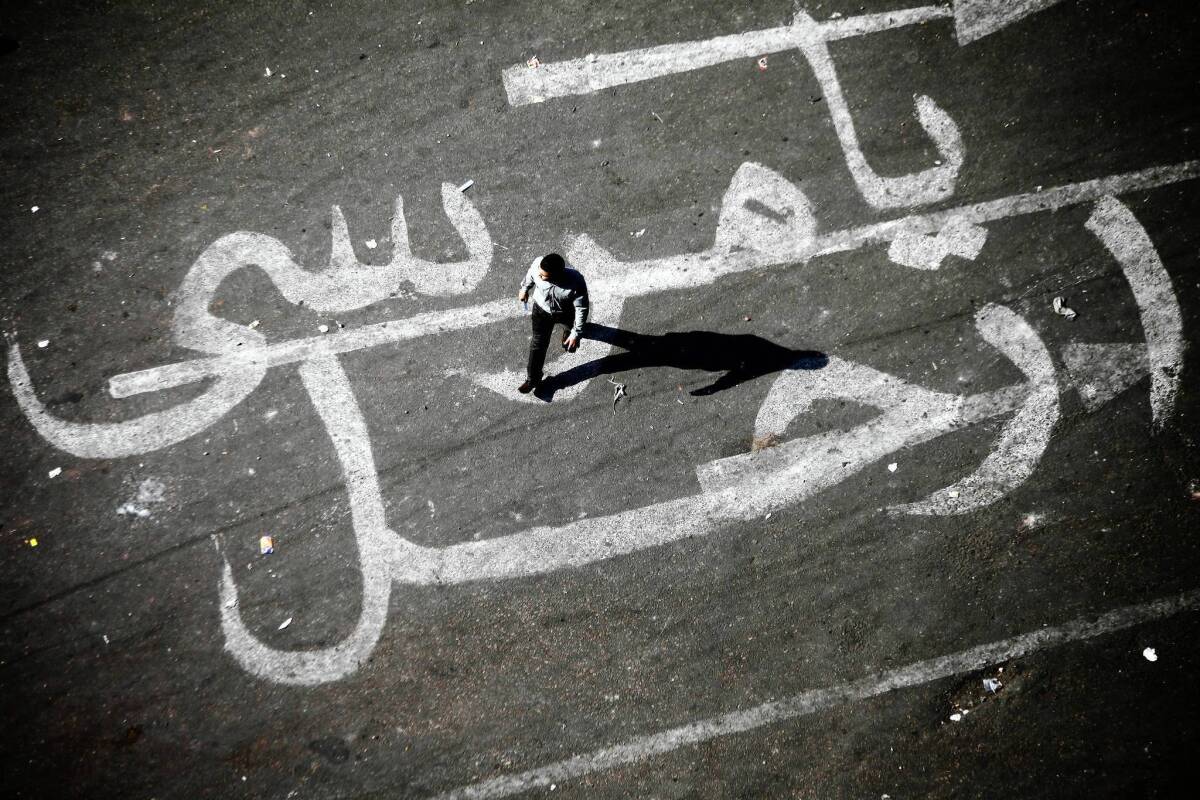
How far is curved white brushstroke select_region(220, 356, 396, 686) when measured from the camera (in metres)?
5.01

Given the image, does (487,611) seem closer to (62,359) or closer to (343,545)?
(343,545)

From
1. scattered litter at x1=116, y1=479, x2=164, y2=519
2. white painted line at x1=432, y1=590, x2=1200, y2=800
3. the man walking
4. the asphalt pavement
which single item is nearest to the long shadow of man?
the asphalt pavement

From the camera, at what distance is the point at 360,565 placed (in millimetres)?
5148

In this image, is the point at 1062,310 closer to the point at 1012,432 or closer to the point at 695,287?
the point at 1012,432

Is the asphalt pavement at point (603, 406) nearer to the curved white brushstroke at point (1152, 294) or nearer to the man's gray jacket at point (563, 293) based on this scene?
the curved white brushstroke at point (1152, 294)

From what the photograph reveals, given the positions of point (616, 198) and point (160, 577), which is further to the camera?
point (616, 198)

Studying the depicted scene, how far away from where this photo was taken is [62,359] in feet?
17.2

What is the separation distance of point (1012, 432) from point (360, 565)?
18.1ft

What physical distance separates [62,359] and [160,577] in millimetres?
1978

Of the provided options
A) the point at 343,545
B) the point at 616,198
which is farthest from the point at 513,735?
the point at 616,198

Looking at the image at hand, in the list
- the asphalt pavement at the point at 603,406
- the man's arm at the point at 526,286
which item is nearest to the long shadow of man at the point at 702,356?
the asphalt pavement at the point at 603,406

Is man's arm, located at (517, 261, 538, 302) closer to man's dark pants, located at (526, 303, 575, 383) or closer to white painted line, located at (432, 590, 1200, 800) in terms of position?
man's dark pants, located at (526, 303, 575, 383)

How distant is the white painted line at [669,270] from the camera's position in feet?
17.4

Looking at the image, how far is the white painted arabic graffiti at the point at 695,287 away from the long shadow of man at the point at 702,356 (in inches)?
3.9
